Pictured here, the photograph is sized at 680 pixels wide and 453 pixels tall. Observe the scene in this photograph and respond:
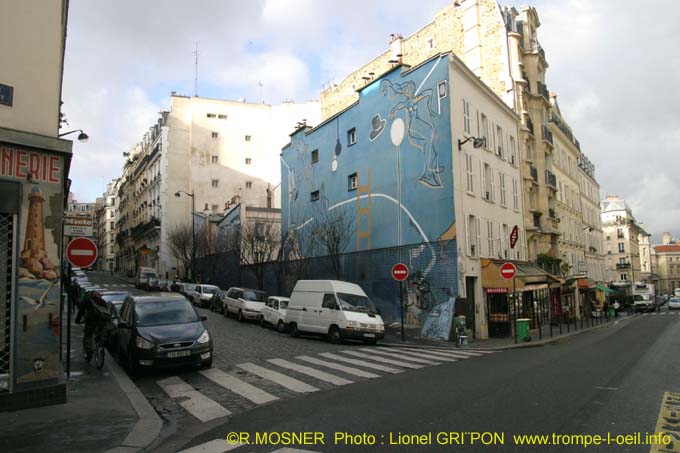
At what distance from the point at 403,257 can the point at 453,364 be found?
442 inches

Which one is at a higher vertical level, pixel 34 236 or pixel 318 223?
pixel 318 223

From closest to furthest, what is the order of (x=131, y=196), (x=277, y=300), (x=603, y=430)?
1. (x=603, y=430)
2. (x=277, y=300)
3. (x=131, y=196)

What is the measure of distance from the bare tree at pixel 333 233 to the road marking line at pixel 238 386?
14771mm

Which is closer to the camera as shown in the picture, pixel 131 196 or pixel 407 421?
pixel 407 421

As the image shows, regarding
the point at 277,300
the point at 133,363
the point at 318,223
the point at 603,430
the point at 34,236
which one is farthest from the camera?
the point at 318,223

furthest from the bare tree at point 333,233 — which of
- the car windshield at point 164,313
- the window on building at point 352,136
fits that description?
the car windshield at point 164,313

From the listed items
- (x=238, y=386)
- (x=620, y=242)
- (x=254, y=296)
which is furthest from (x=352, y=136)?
(x=620, y=242)

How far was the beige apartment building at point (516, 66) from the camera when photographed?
30594 millimetres

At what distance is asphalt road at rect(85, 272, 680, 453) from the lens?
6.01 meters

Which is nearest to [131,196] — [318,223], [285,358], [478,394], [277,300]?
[318,223]

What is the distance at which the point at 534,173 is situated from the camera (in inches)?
1305

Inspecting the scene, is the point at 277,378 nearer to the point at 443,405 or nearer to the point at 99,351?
the point at 443,405

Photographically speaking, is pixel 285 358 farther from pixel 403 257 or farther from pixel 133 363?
pixel 403 257

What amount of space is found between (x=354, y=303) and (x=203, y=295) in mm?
16981
